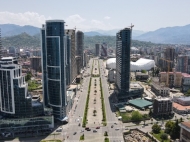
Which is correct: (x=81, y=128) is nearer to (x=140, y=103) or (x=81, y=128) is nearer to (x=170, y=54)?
(x=140, y=103)

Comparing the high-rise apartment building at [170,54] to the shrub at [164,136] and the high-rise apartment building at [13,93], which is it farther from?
the high-rise apartment building at [13,93]

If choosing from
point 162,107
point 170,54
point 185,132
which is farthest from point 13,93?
point 170,54

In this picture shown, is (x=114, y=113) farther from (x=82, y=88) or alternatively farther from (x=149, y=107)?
(x=82, y=88)

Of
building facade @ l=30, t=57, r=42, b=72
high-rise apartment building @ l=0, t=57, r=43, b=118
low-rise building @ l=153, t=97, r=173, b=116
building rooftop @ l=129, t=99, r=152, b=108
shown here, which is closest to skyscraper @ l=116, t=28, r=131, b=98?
building rooftop @ l=129, t=99, r=152, b=108

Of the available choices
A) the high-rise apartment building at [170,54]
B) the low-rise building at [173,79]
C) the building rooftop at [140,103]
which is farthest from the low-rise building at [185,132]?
the high-rise apartment building at [170,54]

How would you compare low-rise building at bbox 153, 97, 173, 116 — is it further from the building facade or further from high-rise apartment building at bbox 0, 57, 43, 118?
the building facade
